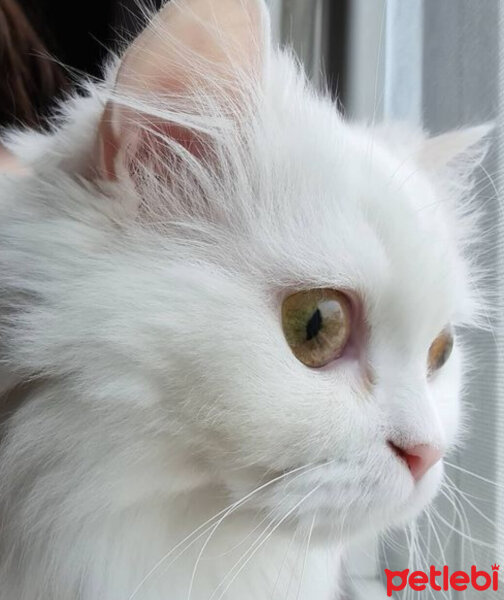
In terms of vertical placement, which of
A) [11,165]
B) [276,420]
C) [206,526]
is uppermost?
[11,165]

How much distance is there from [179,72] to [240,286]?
0.66 ft

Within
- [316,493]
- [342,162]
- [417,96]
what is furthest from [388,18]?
[316,493]

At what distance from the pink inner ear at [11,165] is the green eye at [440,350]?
460mm

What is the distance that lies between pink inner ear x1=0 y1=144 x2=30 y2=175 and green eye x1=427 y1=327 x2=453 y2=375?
0.46 m

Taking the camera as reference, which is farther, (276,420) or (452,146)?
(452,146)

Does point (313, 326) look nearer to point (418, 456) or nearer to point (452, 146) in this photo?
point (418, 456)

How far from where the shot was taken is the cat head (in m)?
0.55

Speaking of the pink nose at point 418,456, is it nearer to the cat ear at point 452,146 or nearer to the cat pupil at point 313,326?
the cat pupil at point 313,326

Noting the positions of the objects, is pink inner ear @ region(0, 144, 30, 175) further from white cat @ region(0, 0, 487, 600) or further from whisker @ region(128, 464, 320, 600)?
whisker @ region(128, 464, 320, 600)

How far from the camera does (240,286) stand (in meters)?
0.58

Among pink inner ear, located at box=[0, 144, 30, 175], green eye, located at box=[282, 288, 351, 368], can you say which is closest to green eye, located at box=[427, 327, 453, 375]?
green eye, located at box=[282, 288, 351, 368]

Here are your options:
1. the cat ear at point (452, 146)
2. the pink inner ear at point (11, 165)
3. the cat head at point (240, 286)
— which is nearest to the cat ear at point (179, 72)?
the cat head at point (240, 286)

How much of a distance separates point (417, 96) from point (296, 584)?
73 cm

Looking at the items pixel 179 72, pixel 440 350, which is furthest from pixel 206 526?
pixel 179 72
